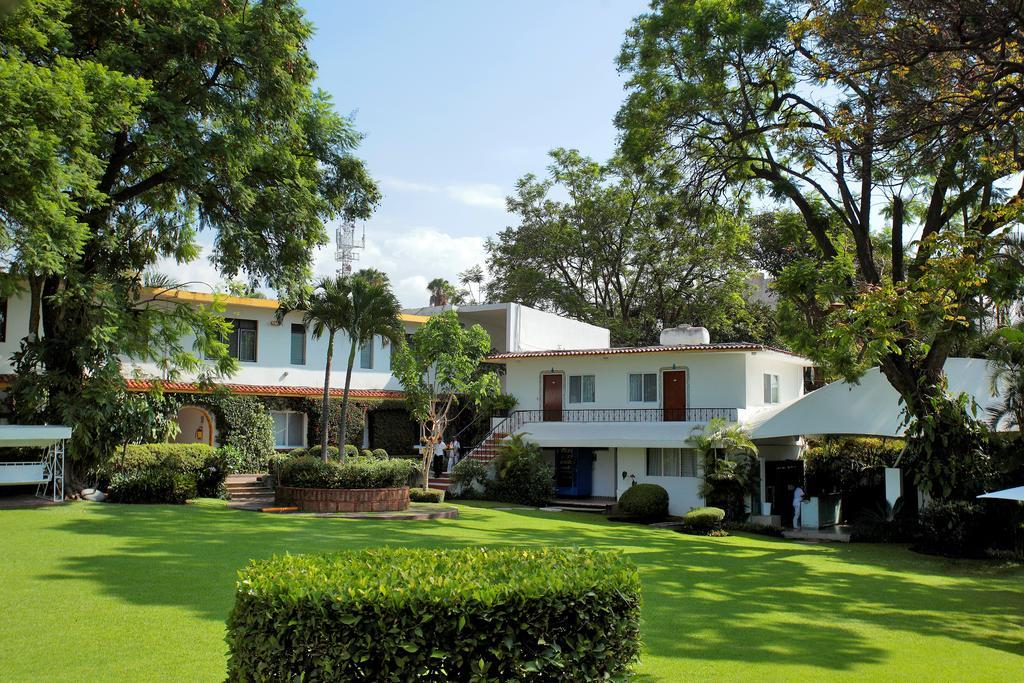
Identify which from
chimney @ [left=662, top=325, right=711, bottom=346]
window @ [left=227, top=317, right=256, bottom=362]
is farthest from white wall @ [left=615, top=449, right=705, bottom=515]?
window @ [left=227, top=317, right=256, bottom=362]

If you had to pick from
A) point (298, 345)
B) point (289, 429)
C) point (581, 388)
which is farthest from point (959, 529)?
Result: point (298, 345)

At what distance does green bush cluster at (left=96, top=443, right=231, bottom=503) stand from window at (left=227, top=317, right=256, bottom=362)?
607 cm

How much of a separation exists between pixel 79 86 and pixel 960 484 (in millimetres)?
21882

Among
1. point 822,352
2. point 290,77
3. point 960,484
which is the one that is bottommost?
point 960,484

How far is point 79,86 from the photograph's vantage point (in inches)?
619

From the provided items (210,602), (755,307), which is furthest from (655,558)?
(755,307)

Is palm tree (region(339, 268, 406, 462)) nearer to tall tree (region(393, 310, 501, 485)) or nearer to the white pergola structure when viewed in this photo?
tall tree (region(393, 310, 501, 485))

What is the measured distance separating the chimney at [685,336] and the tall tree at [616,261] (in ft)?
39.3

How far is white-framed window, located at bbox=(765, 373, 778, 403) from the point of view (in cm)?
3102

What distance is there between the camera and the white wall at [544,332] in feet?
112

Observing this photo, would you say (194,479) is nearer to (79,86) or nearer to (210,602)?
(79,86)

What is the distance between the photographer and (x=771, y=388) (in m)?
31.5

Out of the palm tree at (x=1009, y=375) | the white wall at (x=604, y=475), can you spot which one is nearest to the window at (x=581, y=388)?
the white wall at (x=604, y=475)

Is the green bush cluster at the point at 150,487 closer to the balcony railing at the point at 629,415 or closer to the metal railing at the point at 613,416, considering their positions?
the metal railing at the point at 613,416
